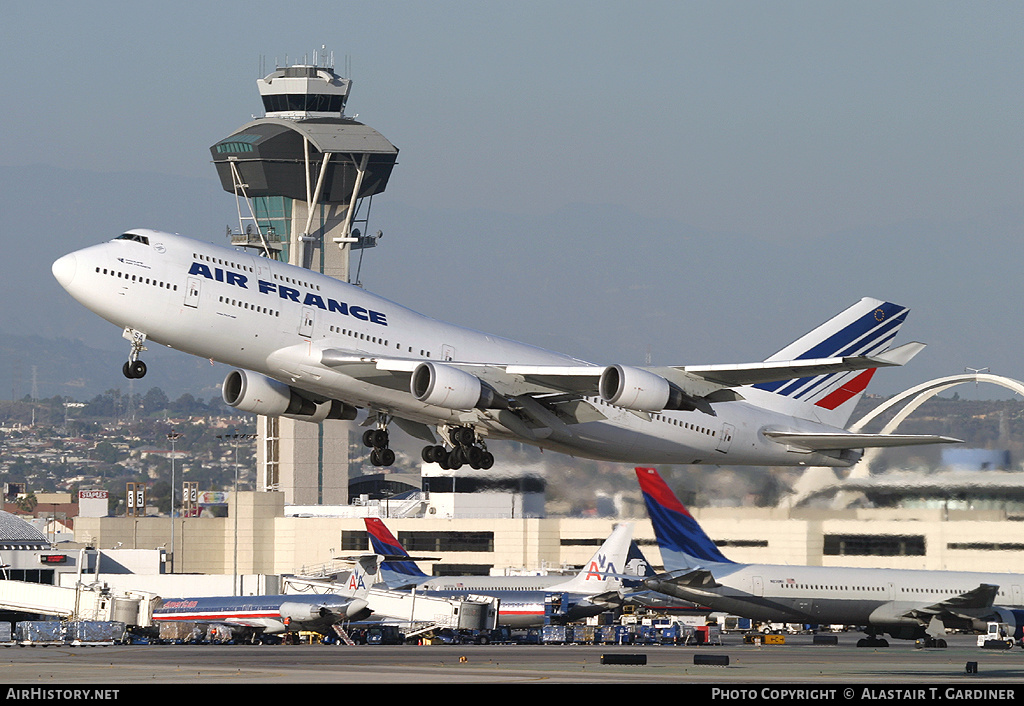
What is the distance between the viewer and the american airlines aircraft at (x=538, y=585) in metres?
69.9

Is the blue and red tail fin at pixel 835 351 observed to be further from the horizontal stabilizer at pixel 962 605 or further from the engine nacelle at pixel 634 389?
the horizontal stabilizer at pixel 962 605

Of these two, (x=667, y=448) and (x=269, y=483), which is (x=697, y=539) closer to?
(x=667, y=448)

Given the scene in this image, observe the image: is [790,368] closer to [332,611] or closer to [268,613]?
[332,611]

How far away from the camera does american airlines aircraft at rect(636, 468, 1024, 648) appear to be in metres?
63.5

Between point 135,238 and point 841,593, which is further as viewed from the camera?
point 841,593

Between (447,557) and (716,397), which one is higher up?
(716,397)

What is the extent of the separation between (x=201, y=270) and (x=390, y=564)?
123ft

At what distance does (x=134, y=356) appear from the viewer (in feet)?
143

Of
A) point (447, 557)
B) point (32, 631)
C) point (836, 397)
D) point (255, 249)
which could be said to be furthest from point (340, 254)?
point (836, 397)

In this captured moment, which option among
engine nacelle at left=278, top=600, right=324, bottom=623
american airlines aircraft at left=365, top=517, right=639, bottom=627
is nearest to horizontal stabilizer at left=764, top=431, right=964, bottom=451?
american airlines aircraft at left=365, top=517, right=639, bottom=627

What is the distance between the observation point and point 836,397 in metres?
53.5

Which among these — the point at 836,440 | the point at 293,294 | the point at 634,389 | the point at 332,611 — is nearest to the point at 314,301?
the point at 293,294

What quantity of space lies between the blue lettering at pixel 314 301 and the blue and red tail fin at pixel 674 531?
86.2ft
